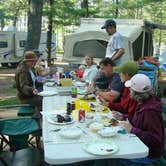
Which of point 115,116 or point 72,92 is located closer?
point 115,116

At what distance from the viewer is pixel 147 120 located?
2.71 meters

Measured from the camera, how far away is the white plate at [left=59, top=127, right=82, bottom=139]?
2582 millimetres

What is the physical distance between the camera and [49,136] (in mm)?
2652

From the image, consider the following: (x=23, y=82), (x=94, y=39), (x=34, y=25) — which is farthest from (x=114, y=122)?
(x=34, y=25)

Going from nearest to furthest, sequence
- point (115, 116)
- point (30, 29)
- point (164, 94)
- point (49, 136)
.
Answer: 1. point (49, 136)
2. point (115, 116)
3. point (164, 94)
4. point (30, 29)

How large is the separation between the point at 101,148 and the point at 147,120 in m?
0.54

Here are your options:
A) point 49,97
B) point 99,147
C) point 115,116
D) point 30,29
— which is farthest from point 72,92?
point 30,29

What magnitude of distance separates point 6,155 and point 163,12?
24.0 m

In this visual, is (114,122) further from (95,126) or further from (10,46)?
(10,46)

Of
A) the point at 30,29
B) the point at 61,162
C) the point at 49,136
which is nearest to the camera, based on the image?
the point at 61,162

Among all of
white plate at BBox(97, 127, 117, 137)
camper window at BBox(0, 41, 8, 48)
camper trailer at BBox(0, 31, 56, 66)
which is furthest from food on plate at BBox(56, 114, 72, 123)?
camper window at BBox(0, 41, 8, 48)

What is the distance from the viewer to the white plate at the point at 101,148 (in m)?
2.30

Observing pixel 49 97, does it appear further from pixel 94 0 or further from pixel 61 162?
pixel 94 0

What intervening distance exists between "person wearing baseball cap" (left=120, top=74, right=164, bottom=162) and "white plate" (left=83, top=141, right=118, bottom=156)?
38 centimetres
